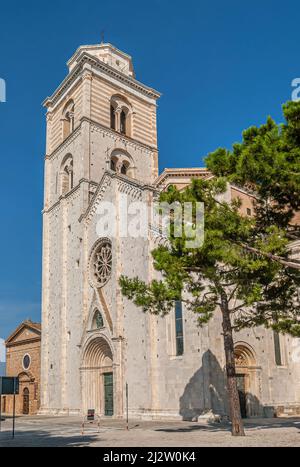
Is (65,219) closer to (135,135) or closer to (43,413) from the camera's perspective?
(135,135)

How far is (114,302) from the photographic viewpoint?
29.0 meters

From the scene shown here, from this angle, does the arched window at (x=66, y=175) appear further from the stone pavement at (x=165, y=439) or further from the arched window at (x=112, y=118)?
the stone pavement at (x=165, y=439)

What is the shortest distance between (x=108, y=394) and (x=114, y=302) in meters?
5.77

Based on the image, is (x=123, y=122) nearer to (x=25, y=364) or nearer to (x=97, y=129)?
(x=97, y=129)

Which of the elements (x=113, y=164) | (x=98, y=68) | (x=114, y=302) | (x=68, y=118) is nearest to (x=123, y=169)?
(x=113, y=164)

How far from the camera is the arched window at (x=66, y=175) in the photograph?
1487 inches

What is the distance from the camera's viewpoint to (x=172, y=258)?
15.4 meters

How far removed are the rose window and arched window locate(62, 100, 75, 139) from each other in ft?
41.6

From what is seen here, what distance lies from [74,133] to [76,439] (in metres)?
25.8

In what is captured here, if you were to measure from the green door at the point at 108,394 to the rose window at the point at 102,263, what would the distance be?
5.79 metres

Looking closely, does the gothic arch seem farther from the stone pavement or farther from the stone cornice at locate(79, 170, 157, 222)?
the stone cornice at locate(79, 170, 157, 222)

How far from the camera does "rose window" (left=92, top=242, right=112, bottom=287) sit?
1205 inches

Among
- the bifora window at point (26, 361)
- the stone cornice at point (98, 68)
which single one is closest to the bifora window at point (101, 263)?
the bifora window at point (26, 361)

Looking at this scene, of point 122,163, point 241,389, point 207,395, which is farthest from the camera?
point 122,163
